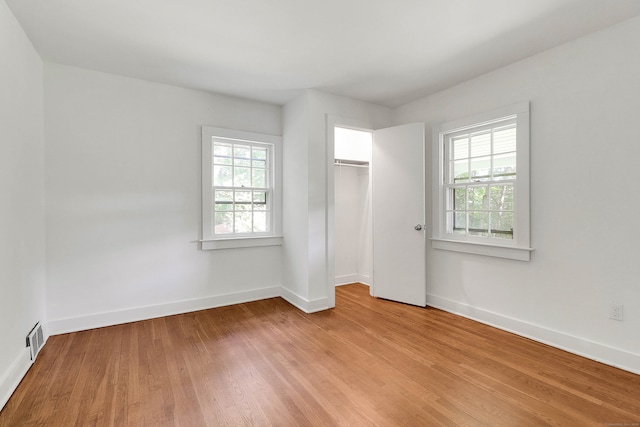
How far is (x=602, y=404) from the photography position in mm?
1850

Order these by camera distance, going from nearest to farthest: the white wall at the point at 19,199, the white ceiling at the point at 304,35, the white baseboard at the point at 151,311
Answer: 1. the white wall at the point at 19,199
2. the white ceiling at the point at 304,35
3. the white baseboard at the point at 151,311

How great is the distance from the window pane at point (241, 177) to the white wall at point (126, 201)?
0.47 m

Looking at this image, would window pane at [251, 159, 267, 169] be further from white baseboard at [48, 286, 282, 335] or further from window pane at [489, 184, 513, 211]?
window pane at [489, 184, 513, 211]

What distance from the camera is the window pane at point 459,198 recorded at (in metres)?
3.45

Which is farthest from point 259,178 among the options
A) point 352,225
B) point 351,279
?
point 351,279

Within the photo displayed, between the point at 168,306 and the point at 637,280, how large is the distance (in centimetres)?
430

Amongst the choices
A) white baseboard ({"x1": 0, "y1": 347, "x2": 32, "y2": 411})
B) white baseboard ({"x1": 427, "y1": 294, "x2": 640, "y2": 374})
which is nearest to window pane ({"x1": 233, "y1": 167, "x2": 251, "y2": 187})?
white baseboard ({"x1": 0, "y1": 347, "x2": 32, "y2": 411})

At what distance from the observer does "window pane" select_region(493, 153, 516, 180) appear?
9.82ft

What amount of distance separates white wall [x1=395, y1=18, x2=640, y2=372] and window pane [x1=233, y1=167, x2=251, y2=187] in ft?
9.59

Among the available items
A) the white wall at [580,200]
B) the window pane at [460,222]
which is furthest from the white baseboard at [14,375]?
the window pane at [460,222]

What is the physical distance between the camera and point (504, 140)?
307cm

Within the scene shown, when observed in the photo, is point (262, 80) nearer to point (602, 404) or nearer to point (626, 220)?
point (626, 220)

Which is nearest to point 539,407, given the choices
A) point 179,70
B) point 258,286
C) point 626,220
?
point 626,220

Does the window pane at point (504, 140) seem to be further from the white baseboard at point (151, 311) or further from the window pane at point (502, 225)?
the white baseboard at point (151, 311)
